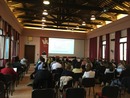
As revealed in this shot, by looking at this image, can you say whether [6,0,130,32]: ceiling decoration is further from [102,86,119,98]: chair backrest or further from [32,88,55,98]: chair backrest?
[32,88,55,98]: chair backrest

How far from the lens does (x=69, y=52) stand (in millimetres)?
20141

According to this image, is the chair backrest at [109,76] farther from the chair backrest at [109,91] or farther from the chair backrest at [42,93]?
the chair backrest at [42,93]

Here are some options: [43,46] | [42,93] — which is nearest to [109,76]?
[42,93]

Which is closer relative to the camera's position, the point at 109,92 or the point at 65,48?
the point at 109,92

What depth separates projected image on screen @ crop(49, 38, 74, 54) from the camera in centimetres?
1969

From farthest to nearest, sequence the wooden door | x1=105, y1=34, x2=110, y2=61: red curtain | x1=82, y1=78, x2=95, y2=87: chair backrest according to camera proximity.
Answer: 1. the wooden door
2. x1=105, y1=34, x2=110, y2=61: red curtain
3. x1=82, y1=78, x2=95, y2=87: chair backrest

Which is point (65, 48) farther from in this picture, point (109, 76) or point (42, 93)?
point (42, 93)

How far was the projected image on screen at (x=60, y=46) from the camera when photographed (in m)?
19.7

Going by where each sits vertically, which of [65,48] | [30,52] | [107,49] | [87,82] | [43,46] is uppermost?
[43,46]

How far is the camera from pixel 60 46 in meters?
19.8

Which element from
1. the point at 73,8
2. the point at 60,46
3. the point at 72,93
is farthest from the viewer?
the point at 60,46

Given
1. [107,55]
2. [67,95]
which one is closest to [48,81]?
[67,95]

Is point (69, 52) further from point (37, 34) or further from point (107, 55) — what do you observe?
point (107, 55)

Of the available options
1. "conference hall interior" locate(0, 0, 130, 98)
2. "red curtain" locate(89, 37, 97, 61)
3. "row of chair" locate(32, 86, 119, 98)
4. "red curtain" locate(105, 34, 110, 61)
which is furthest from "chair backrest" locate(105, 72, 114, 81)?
"red curtain" locate(89, 37, 97, 61)
